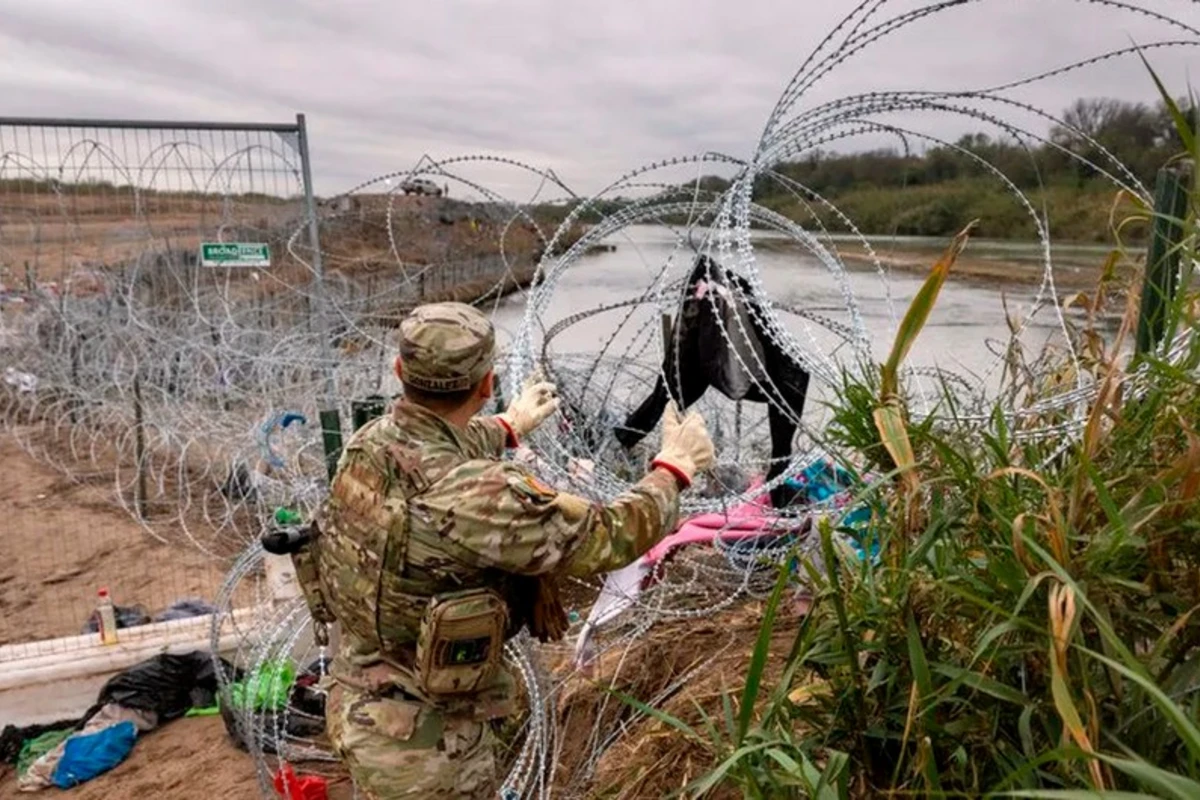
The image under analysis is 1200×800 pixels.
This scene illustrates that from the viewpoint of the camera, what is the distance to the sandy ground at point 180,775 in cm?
352

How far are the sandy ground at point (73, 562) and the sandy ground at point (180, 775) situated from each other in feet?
5.24

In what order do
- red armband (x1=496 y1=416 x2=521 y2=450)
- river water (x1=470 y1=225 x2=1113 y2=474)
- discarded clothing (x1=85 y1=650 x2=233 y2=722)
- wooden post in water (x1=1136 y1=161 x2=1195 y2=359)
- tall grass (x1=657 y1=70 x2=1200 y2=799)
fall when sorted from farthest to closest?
discarded clothing (x1=85 y1=650 x2=233 y2=722)
river water (x1=470 y1=225 x2=1113 y2=474)
red armband (x1=496 y1=416 x2=521 y2=450)
wooden post in water (x1=1136 y1=161 x2=1195 y2=359)
tall grass (x1=657 y1=70 x2=1200 y2=799)

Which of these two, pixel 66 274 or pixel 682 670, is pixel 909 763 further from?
pixel 66 274

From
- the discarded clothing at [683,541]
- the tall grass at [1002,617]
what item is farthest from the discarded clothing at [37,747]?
the tall grass at [1002,617]

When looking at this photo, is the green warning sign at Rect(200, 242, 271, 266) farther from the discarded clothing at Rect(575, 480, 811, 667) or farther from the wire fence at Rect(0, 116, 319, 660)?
the discarded clothing at Rect(575, 480, 811, 667)

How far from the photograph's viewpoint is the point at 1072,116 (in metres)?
3.22

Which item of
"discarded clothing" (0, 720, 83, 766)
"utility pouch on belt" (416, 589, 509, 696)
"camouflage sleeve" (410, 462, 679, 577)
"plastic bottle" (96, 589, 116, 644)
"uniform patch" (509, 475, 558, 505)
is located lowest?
"discarded clothing" (0, 720, 83, 766)

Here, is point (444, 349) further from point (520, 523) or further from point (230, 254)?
point (230, 254)

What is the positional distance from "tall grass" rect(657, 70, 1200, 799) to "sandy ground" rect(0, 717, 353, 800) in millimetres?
2362

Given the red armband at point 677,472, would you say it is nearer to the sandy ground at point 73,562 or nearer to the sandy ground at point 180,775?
the sandy ground at point 180,775

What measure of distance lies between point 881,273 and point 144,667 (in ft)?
11.6

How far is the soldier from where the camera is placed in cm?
215

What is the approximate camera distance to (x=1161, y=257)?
7.32ft

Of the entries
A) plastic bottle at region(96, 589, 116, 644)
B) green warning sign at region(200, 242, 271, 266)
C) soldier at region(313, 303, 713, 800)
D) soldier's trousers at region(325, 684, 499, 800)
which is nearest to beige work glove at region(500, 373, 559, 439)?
soldier at region(313, 303, 713, 800)
